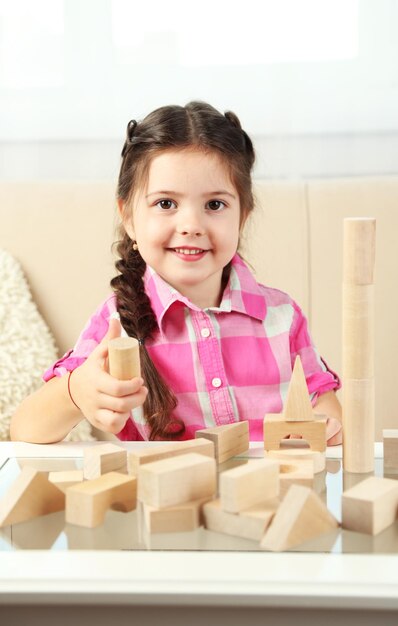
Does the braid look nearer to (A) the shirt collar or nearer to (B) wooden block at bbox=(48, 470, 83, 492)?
(A) the shirt collar

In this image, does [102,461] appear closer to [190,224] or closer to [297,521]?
[297,521]

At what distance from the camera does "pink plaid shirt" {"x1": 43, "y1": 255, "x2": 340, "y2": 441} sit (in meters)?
1.25

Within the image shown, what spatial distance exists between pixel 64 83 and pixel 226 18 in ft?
1.37

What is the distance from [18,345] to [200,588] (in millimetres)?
1153

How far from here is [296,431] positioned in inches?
36.2

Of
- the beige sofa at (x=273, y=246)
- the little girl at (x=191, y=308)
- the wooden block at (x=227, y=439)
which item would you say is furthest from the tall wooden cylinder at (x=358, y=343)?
the beige sofa at (x=273, y=246)

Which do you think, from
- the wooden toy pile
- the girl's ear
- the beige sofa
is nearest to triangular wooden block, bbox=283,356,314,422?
the wooden toy pile

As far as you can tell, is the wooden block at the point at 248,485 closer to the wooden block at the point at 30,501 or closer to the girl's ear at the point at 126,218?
the wooden block at the point at 30,501

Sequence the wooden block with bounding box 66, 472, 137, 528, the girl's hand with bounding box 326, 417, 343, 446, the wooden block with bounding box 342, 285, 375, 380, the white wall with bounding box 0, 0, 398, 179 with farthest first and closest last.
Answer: the white wall with bounding box 0, 0, 398, 179 < the girl's hand with bounding box 326, 417, 343, 446 < the wooden block with bounding box 342, 285, 375, 380 < the wooden block with bounding box 66, 472, 137, 528

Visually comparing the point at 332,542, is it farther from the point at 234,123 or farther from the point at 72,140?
the point at 72,140

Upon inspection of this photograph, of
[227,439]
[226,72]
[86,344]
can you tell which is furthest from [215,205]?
[226,72]

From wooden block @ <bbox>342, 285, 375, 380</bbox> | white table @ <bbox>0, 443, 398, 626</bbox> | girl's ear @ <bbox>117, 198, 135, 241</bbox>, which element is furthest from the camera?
girl's ear @ <bbox>117, 198, 135, 241</bbox>

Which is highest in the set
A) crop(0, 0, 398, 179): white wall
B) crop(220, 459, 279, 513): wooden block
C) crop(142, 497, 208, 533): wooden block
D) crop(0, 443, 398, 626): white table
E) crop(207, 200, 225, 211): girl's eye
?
crop(0, 0, 398, 179): white wall

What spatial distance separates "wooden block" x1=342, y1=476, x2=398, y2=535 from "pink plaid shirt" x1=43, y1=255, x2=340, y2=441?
516 mm
